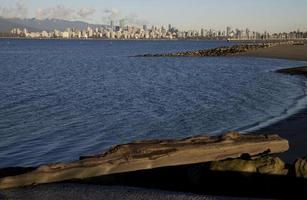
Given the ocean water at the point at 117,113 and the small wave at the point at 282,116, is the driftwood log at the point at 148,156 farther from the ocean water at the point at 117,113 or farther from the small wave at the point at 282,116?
the small wave at the point at 282,116

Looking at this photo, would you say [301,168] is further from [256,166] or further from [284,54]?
[284,54]

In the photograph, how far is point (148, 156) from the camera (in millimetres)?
10148

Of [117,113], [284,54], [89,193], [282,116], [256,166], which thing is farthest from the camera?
[284,54]

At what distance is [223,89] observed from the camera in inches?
1515

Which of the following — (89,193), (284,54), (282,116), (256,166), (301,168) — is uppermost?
(301,168)

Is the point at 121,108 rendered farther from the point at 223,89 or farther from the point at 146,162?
the point at 146,162

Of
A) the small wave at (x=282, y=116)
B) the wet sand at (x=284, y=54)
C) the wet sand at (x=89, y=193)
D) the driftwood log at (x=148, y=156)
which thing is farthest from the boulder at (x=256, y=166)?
the wet sand at (x=284, y=54)

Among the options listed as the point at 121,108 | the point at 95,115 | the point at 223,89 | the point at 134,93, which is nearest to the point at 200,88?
the point at 223,89

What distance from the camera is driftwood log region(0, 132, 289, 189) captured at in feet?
31.5

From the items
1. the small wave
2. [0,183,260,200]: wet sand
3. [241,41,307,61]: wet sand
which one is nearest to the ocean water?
the small wave

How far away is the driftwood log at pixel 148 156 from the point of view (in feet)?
31.5

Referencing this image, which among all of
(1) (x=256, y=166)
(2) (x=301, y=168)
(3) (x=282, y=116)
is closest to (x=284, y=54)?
(3) (x=282, y=116)

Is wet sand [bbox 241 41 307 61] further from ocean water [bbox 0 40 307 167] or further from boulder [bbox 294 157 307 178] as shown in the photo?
boulder [bbox 294 157 307 178]

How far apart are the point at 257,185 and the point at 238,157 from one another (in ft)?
4.32
